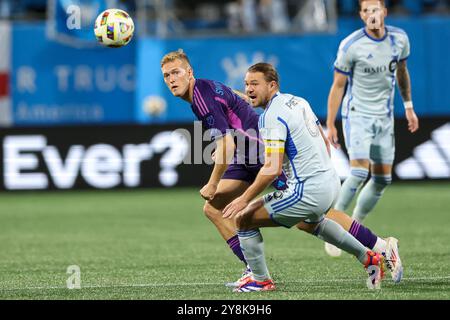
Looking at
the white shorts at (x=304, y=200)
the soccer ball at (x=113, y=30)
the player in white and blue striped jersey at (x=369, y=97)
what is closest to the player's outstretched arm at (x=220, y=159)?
the white shorts at (x=304, y=200)

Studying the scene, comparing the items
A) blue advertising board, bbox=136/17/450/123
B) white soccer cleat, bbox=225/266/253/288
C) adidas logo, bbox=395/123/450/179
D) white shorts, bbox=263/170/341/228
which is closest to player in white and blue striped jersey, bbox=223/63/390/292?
white shorts, bbox=263/170/341/228

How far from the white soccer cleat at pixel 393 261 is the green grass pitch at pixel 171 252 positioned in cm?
10

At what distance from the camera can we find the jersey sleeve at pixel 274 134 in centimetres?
690

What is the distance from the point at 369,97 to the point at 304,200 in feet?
10.5

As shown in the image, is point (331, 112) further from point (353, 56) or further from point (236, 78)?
point (236, 78)

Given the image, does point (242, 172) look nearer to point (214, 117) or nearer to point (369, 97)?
point (214, 117)

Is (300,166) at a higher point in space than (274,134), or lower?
lower

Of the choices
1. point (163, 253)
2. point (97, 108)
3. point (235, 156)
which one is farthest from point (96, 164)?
point (235, 156)

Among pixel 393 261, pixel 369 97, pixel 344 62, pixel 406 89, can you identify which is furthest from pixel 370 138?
pixel 393 261

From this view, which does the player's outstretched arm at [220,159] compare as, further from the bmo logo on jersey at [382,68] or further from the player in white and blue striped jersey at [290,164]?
the bmo logo on jersey at [382,68]

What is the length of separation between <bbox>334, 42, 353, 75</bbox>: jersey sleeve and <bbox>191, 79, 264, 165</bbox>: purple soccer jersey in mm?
2343

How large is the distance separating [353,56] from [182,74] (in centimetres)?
280

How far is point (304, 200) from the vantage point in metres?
7.04

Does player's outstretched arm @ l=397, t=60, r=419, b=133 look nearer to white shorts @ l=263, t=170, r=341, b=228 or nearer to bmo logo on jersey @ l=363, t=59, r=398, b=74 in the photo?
bmo logo on jersey @ l=363, t=59, r=398, b=74
